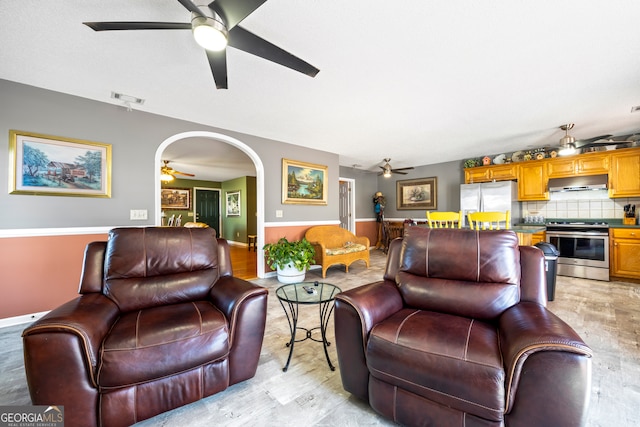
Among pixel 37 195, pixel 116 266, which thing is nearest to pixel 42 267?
pixel 37 195

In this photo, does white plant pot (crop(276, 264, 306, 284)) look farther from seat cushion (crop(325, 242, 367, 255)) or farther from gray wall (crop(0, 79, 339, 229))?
gray wall (crop(0, 79, 339, 229))

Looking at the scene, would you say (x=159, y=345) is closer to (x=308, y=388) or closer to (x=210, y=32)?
(x=308, y=388)

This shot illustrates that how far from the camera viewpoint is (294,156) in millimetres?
4734

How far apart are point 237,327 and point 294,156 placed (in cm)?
365

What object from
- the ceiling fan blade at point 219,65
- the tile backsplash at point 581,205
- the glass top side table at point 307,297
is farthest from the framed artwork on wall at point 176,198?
the tile backsplash at point 581,205

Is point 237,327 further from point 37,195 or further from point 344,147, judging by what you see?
point 344,147

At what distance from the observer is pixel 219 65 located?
186 cm

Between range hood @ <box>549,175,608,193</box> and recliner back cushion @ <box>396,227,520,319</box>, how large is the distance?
4330 millimetres

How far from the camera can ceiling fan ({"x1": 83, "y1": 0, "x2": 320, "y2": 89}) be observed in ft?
4.51

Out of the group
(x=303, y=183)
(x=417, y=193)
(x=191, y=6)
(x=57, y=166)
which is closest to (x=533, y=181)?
(x=417, y=193)

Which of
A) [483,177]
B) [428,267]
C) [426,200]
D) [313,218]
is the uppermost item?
[483,177]

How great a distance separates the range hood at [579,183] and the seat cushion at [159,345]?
5.93 m

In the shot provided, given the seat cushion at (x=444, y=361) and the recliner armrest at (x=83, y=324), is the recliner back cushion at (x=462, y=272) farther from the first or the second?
the recliner armrest at (x=83, y=324)

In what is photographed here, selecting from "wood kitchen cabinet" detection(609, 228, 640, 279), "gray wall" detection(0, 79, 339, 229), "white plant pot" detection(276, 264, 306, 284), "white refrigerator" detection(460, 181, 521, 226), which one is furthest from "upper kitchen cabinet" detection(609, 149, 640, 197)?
"gray wall" detection(0, 79, 339, 229)
